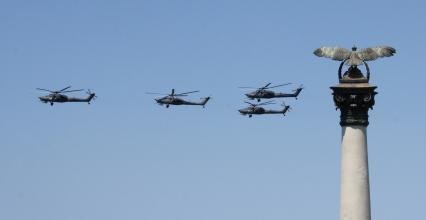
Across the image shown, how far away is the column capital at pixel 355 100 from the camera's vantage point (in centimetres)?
3472

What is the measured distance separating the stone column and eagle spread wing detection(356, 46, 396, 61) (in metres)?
0.89

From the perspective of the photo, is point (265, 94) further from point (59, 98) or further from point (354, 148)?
point (354, 148)

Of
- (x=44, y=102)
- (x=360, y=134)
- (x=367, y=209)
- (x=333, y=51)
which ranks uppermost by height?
(x=44, y=102)

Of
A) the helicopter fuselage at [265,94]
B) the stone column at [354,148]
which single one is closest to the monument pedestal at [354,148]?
the stone column at [354,148]

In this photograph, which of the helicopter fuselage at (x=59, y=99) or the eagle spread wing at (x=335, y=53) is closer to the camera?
the eagle spread wing at (x=335, y=53)

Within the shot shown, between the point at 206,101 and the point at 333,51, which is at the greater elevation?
the point at 206,101

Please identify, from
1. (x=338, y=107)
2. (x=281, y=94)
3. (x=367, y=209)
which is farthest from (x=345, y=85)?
(x=281, y=94)

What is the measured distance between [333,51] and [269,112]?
239ft

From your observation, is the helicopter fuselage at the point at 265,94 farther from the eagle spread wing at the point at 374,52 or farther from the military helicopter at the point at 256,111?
the eagle spread wing at the point at 374,52

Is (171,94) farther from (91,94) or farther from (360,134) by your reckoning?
(360,134)

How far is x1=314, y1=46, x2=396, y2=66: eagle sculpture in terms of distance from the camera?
35.3 m

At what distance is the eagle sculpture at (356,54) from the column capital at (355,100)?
2.68 feet

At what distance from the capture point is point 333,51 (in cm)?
3572

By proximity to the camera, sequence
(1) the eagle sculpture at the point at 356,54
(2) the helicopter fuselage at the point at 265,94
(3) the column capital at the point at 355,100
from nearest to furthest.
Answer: (3) the column capital at the point at 355,100
(1) the eagle sculpture at the point at 356,54
(2) the helicopter fuselage at the point at 265,94
